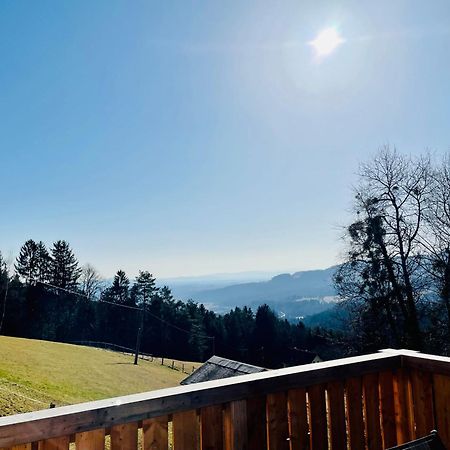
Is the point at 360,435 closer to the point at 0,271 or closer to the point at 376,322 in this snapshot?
the point at 376,322

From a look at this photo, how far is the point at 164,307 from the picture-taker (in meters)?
37.7

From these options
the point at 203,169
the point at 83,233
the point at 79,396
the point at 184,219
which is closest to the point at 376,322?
the point at 203,169

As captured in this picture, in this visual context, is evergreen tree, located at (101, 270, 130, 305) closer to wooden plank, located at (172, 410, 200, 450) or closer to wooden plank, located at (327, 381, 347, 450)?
wooden plank, located at (327, 381, 347, 450)

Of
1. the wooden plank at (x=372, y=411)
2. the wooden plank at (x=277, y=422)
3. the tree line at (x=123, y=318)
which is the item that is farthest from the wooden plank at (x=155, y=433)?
the tree line at (x=123, y=318)

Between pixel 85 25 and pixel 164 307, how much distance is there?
1354 inches

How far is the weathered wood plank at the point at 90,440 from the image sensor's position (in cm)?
119

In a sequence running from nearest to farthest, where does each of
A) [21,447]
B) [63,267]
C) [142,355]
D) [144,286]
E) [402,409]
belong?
[21,447]
[402,409]
[142,355]
[63,267]
[144,286]

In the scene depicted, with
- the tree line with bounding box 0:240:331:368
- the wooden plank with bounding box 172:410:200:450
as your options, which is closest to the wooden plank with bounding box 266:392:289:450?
the wooden plank with bounding box 172:410:200:450

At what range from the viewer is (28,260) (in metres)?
33.0

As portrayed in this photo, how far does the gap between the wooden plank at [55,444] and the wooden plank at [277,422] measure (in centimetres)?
85

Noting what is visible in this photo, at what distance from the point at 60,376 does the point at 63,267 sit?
70.1ft

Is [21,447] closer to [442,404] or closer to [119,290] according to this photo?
[442,404]

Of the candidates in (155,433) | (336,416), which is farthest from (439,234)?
(155,433)

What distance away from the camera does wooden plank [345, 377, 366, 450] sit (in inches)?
70.8
